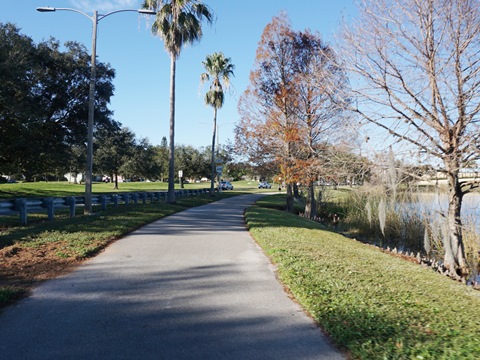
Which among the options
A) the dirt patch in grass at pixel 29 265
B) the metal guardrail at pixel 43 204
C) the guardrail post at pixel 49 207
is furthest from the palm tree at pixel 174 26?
the dirt patch in grass at pixel 29 265

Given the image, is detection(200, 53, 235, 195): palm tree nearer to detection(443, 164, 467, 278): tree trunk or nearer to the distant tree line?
the distant tree line

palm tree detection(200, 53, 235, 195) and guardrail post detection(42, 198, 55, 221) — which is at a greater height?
palm tree detection(200, 53, 235, 195)

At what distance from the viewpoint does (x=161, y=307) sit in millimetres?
5133

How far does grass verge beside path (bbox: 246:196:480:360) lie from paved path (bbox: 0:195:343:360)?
34cm

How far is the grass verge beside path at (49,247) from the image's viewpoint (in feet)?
21.0

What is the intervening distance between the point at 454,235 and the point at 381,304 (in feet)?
16.9

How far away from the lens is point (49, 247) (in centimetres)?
875

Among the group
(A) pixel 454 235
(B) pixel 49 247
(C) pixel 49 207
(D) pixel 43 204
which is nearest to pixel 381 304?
(A) pixel 454 235

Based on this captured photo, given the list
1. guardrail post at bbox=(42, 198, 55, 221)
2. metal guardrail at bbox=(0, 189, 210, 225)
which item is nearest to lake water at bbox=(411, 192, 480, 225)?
guardrail post at bbox=(42, 198, 55, 221)

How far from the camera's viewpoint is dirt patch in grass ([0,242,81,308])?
6168 mm

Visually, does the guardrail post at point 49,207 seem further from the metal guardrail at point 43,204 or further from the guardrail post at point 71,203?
the guardrail post at point 71,203

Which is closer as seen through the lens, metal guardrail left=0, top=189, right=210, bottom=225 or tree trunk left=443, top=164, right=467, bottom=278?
tree trunk left=443, top=164, right=467, bottom=278

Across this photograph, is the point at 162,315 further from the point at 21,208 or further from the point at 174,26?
the point at 174,26

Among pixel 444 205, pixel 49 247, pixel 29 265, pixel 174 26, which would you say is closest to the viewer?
pixel 29 265
